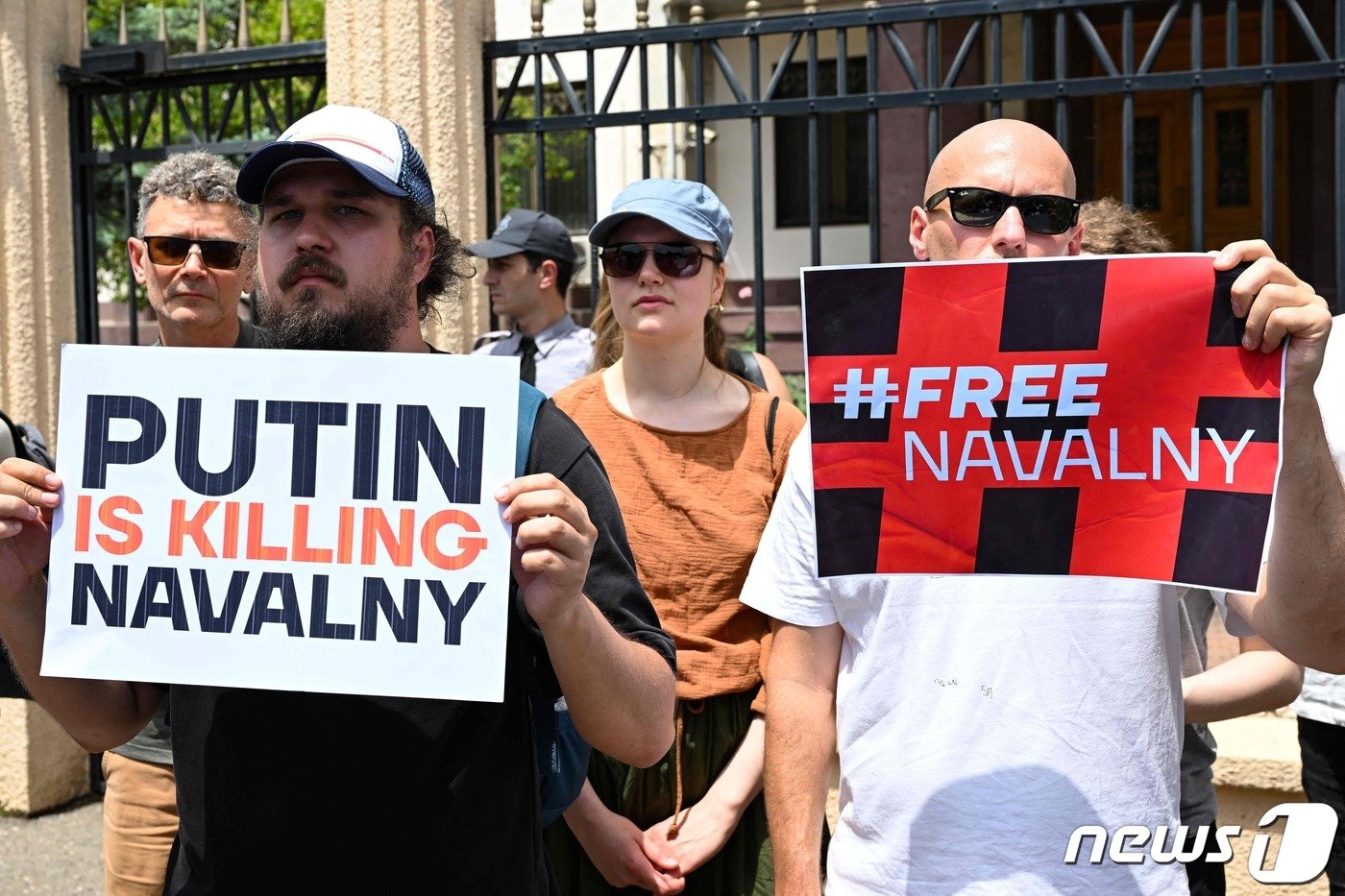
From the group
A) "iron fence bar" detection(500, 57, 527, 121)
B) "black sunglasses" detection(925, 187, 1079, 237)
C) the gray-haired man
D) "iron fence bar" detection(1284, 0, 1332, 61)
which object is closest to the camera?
"black sunglasses" detection(925, 187, 1079, 237)

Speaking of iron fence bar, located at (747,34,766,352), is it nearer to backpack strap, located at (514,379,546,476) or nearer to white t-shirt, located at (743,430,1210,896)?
white t-shirt, located at (743,430,1210,896)

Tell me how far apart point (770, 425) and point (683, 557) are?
431 millimetres

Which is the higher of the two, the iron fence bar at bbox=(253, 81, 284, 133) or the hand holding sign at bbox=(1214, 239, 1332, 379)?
the iron fence bar at bbox=(253, 81, 284, 133)

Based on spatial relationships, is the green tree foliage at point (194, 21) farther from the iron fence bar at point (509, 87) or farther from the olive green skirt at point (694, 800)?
the olive green skirt at point (694, 800)

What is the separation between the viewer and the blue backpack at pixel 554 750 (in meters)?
2.16

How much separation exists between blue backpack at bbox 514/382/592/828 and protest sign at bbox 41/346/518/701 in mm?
184

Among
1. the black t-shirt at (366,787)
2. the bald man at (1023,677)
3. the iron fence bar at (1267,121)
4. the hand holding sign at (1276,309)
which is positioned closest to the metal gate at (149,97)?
the iron fence bar at (1267,121)

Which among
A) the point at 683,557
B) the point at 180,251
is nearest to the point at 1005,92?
the point at 683,557

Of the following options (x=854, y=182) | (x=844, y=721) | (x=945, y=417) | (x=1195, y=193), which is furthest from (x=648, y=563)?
(x=854, y=182)

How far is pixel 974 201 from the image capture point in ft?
7.88

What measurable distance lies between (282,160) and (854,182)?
36.5ft

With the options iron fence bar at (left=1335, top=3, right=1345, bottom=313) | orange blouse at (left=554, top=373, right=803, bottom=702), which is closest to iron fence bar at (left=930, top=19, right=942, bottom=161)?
iron fence bar at (left=1335, top=3, right=1345, bottom=313)

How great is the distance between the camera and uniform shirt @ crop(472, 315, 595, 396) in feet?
16.7

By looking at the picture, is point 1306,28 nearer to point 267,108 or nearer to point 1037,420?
point 1037,420
